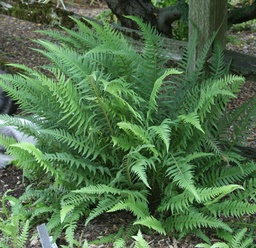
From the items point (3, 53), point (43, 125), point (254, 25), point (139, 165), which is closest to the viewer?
point (139, 165)

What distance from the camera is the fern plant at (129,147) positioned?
8.64ft

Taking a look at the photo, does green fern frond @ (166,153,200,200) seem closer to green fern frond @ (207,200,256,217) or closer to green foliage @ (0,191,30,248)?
green fern frond @ (207,200,256,217)

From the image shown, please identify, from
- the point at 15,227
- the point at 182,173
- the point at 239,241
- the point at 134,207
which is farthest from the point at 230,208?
the point at 15,227

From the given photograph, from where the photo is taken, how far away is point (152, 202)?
298 cm

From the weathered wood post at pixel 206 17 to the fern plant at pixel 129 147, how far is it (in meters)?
0.24

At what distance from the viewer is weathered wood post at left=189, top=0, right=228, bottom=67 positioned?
10.9 feet

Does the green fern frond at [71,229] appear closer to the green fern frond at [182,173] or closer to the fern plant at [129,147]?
the fern plant at [129,147]

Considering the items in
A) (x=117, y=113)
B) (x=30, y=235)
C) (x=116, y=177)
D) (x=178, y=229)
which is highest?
(x=117, y=113)

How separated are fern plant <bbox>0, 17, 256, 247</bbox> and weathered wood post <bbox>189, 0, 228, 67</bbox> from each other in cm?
24

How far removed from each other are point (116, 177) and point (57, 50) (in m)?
0.83

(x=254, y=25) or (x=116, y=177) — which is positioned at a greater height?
(x=254, y=25)

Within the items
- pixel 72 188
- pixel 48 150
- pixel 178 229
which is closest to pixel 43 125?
pixel 48 150

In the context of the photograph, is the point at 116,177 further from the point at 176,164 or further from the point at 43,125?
the point at 43,125

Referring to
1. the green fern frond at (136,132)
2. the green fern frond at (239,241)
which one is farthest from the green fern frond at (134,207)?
the green fern frond at (239,241)
